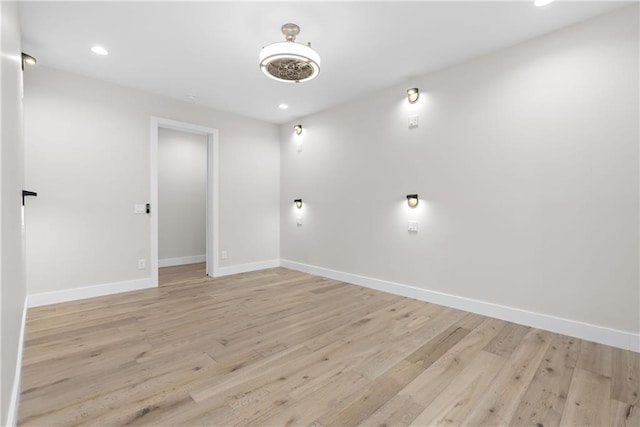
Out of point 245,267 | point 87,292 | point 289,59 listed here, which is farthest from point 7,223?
point 245,267

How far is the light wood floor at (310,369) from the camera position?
5.28 ft

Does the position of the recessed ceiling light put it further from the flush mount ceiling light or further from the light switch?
the light switch

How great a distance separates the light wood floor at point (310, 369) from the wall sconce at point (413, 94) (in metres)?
2.48

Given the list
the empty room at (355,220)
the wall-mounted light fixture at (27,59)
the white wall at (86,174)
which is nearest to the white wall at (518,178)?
the empty room at (355,220)

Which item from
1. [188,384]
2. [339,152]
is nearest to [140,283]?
[188,384]

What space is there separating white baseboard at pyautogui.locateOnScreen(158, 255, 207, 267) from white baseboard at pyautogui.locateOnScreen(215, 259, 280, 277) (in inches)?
62.8

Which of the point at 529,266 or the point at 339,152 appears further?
the point at 339,152

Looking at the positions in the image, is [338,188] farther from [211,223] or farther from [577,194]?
[577,194]

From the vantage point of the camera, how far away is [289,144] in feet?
17.9

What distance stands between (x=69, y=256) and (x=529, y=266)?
5.04 metres

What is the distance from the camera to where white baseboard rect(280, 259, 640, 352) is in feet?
7.77

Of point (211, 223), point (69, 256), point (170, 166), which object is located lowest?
point (69, 256)

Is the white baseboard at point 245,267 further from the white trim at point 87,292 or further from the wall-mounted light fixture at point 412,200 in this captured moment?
the wall-mounted light fixture at point 412,200

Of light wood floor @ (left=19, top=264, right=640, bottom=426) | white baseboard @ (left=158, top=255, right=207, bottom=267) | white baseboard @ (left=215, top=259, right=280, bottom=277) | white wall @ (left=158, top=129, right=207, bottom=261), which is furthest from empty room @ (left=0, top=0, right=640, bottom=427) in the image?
white wall @ (left=158, top=129, right=207, bottom=261)
